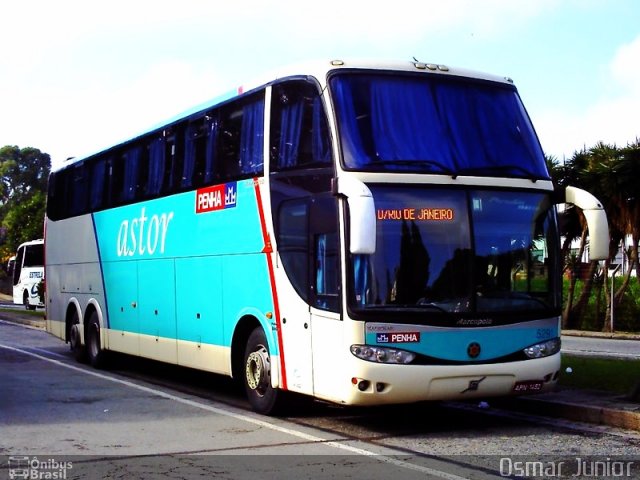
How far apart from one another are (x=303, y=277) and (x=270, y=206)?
1.09m

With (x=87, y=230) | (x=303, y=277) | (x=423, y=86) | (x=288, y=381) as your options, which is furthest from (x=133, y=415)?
(x=87, y=230)

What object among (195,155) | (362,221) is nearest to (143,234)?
(195,155)

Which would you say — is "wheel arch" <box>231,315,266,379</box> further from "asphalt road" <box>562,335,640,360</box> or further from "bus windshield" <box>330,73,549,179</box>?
"asphalt road" <box>562,335,640,360</box>

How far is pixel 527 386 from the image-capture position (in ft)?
31.8

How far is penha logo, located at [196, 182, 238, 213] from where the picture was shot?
11711 millimetres

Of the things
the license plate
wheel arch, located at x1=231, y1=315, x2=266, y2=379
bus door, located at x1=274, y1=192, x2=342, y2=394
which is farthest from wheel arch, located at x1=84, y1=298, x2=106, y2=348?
the license plate

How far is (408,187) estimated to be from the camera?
9.31 m

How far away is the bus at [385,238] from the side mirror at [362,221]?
2 centimetres

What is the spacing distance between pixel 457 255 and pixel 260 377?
295cm

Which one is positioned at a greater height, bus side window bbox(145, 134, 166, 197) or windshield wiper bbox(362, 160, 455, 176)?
bus side window bbox(145, 134, 166, 197)

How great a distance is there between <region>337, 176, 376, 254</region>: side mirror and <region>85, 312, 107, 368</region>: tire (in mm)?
9575

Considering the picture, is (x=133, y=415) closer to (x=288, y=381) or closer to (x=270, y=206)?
(x=288, y=381)

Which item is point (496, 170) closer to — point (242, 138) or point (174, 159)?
point (242, 138)

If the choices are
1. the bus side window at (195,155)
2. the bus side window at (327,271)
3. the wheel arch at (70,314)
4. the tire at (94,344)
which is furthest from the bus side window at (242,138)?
the wheel arch at (70,314)
